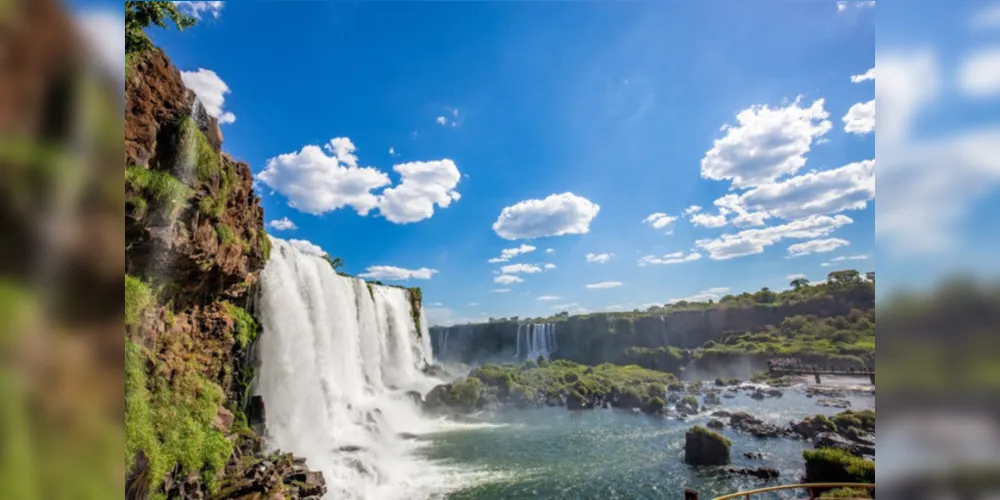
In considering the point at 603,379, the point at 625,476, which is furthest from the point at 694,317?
the point at 625,476

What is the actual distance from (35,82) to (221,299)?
11183 mm

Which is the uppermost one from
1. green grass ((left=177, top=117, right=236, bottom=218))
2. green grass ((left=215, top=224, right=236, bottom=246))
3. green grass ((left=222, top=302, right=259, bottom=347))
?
green grass ((left=177, top=117, right=236, bottom=218))

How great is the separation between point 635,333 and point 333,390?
33.5 m

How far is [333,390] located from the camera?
14.1 m

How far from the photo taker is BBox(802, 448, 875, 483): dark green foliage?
9.76 m

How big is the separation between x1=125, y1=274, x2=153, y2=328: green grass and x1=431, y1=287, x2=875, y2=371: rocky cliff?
35.6 m

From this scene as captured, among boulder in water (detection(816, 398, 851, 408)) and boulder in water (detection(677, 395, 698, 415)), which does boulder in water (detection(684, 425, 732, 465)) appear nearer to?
boulder in water (detection(677, 395, 698, 415))

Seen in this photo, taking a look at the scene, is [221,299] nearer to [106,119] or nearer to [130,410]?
[130,410]

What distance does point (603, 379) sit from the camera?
27.0 metres

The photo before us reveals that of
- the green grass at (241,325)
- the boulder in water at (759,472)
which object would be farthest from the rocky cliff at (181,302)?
the boulder in water at (759,472)

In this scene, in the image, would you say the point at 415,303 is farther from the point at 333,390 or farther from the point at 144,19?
the point at 144,19

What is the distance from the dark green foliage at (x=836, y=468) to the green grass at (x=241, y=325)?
14139 millimetres

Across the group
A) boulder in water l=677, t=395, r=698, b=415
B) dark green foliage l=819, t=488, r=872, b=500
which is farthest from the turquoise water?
dark green foliage l=819, t=488, r=872, b=500

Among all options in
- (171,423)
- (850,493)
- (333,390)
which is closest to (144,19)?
(171,423)
